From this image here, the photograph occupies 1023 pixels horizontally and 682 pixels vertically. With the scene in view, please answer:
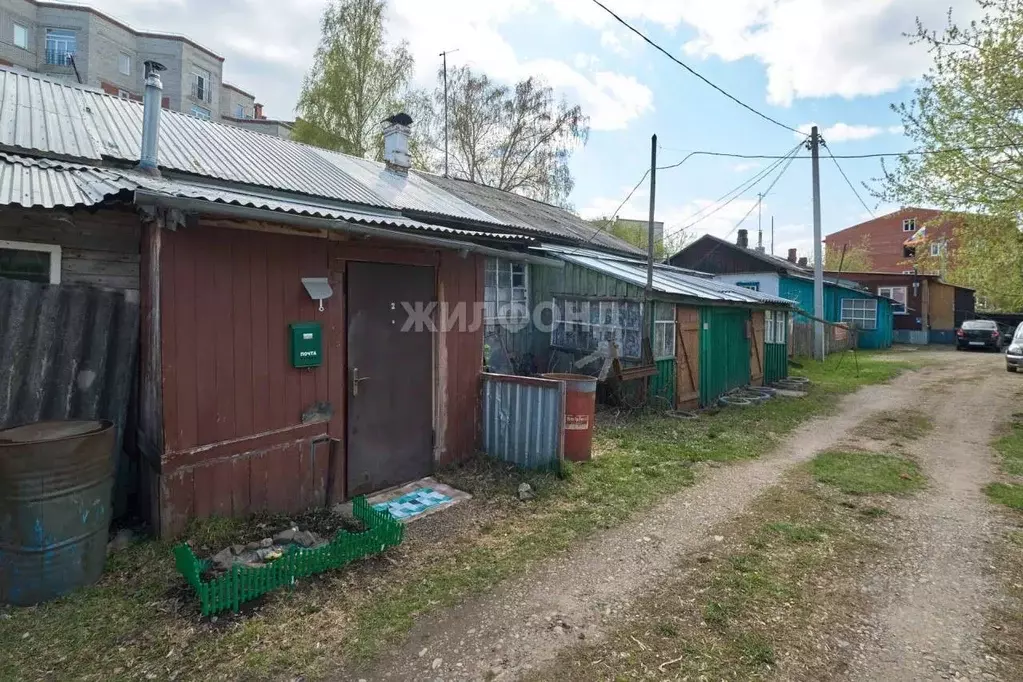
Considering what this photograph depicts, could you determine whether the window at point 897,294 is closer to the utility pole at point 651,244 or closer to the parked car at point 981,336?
the parked car at point 981,336

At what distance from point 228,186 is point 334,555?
4511 mm

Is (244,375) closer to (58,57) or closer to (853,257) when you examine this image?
(58,57)

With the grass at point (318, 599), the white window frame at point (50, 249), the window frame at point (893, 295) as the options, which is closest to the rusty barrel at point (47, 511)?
the grass at point (318, 599)

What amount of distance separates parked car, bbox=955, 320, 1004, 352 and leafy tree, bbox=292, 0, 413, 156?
2667 cm

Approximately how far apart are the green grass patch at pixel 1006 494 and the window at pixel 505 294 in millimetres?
6865

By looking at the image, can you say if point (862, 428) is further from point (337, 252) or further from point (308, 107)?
point (308, 107)

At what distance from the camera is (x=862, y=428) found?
902cm

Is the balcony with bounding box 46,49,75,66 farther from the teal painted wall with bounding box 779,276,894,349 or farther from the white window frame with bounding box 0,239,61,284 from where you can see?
the teal painted wall with bounding box 779,276,894,349

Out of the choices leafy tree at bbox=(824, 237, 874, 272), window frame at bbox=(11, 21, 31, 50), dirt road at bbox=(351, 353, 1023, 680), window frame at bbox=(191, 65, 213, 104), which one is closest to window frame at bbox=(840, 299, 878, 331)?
leafy tree at bbox=(824, 237, 874, 272)

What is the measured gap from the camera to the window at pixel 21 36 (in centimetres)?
2631

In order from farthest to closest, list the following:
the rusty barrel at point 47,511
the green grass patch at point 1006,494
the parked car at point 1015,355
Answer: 1. the parked car at point 1015,355
2. the green grass patch at point 1006,494
3. the rusty barrel at point 47,511

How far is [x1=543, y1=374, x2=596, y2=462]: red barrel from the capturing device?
637cm

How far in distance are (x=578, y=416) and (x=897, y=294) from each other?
96.5 ft

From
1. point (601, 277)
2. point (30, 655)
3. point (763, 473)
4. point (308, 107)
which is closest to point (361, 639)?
point (30, 655)
